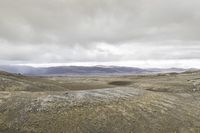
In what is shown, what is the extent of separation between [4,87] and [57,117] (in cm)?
1879

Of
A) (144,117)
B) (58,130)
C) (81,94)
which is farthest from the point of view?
(81,94)

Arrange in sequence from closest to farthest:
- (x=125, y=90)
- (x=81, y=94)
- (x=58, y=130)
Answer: (x=58, y=130), (x=81, y=94), (x=125, y=90)

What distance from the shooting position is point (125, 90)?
54.5 meters

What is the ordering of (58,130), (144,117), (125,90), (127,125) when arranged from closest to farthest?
(58,130) → (127,125) → (144,117) → (125,90)

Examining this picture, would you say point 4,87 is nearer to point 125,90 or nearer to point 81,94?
point 81,94

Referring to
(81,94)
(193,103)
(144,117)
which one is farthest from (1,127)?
(193,103)

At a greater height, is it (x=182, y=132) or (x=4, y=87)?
(x=4, y=87)

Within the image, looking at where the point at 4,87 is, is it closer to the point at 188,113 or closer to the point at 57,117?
the point at 57,117

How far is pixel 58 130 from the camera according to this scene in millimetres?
39312

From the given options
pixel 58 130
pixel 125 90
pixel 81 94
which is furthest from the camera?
pixel 125 90

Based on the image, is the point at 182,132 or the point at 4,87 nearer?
the point at 182,132

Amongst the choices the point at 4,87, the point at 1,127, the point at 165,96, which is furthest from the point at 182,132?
the point at 4,87

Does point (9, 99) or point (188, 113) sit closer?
point (9, 99)

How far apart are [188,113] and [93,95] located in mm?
15272
